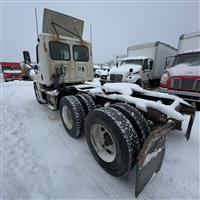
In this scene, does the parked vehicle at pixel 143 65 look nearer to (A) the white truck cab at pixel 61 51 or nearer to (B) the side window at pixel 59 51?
(A) the white truck cab at pixel 61 51

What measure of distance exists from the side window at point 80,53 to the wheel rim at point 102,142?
3.30 metres

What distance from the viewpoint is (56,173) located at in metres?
2.11

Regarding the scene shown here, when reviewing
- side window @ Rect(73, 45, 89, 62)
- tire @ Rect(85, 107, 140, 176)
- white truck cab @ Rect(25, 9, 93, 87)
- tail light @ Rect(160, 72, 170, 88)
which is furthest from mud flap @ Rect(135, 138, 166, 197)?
tail light @ Rect(160, 72, 170, 88)

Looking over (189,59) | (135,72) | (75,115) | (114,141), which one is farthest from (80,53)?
(189,59)

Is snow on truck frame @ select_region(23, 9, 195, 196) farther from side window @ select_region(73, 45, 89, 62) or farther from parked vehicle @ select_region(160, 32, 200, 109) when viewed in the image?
parked vehicle @ select_region(160, 32, 200, 109)

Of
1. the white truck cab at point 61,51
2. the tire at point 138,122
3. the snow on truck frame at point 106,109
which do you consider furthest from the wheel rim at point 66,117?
the tire at point 138,122

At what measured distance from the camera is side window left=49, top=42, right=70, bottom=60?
4195 millimetres

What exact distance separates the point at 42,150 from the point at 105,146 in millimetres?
1340

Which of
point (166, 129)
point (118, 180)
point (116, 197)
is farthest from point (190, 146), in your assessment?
point (116, 197)

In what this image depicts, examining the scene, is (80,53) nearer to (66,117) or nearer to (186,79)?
(66,117)

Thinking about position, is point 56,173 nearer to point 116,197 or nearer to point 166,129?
point 116,197

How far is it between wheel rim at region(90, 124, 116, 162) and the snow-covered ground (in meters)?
0.24

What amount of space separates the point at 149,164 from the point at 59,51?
4.13m

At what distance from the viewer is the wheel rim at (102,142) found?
2184 mm
